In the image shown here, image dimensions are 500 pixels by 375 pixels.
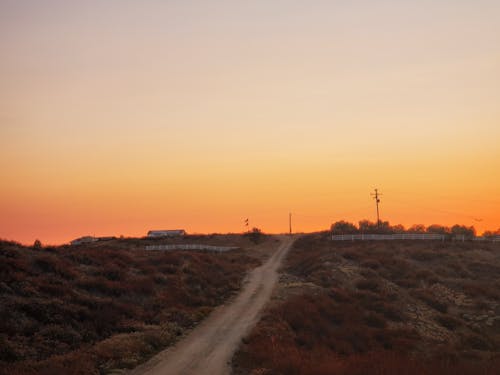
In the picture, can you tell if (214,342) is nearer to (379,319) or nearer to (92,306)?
(92,306)

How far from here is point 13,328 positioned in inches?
893

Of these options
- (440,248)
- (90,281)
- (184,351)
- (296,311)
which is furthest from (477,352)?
(440,248)

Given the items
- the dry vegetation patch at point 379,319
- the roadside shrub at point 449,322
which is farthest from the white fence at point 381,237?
the roadside shrub at point 449,322

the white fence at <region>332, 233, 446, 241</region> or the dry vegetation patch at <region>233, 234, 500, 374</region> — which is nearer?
the dry vegetation patch at <region>233, 234, 500, 374</region>

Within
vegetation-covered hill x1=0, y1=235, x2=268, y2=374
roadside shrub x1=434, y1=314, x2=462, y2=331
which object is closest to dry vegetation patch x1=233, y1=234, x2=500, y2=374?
roadside shrub x1=434, y1=314, x2=462, y2=331

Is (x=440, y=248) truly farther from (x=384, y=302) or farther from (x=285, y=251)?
(x=384, y=302)

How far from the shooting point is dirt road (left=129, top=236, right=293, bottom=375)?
788 inches

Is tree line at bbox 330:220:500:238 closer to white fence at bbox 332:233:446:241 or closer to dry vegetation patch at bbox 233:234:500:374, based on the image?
white fence at bbox 332:233:446:241

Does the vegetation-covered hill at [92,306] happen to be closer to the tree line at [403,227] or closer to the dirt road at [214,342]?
the dirt road at [214,342]

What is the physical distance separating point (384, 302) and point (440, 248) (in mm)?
34956

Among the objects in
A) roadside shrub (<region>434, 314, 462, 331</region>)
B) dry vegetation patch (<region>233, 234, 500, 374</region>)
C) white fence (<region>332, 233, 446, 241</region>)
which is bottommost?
roadside shrub (<region>434, 314, 462, 331</region>)

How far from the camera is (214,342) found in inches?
963

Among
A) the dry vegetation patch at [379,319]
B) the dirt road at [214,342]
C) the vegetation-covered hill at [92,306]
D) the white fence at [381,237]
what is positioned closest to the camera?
the dirt road at [214,342]

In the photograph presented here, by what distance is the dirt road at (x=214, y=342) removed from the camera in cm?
2002
